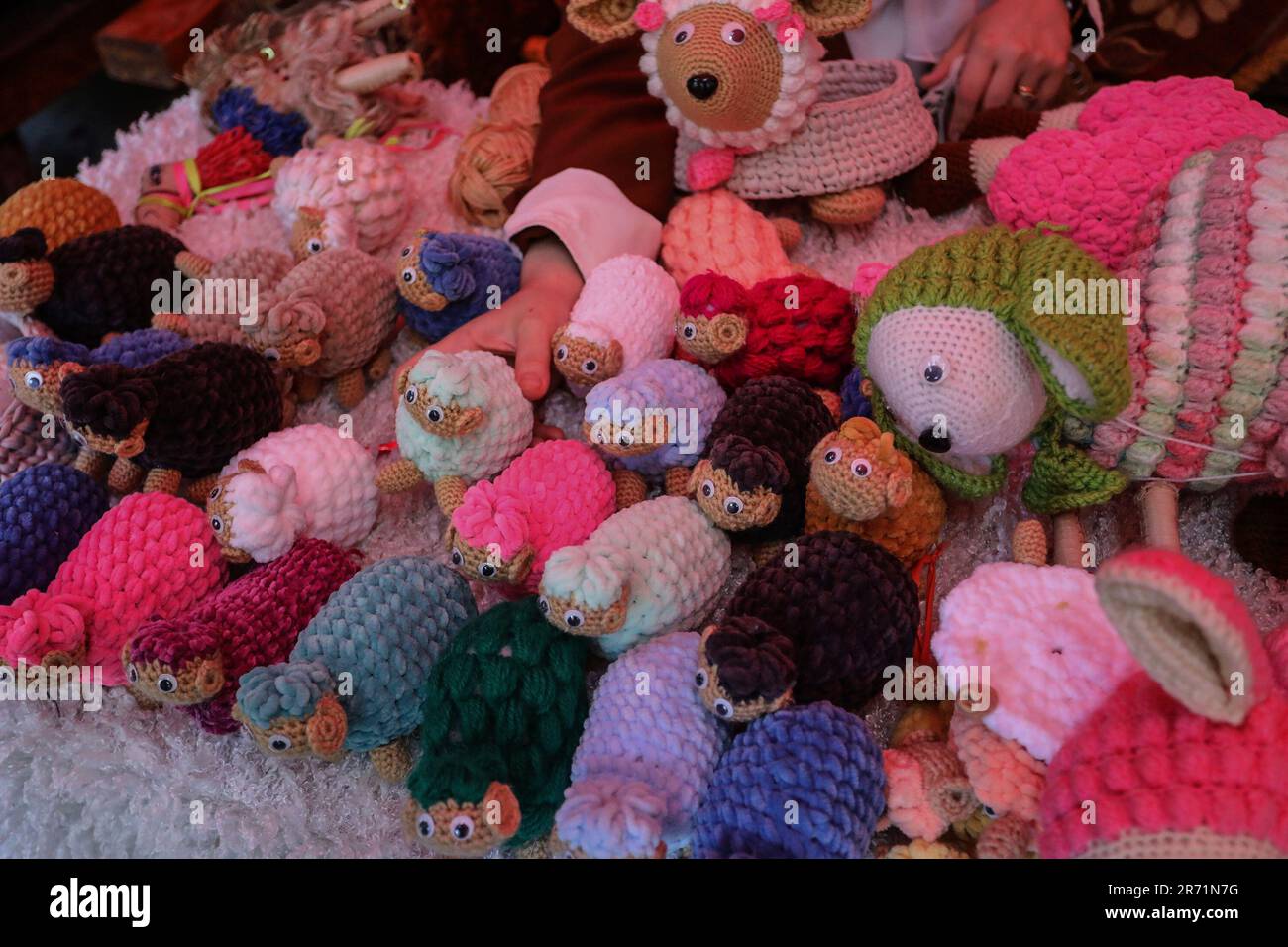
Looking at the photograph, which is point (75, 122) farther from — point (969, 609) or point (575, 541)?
point (969, 609)

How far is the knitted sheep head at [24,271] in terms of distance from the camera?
96 centimetres

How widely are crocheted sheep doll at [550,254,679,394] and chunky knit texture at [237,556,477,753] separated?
0.72ft

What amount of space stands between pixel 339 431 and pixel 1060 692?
571 mm

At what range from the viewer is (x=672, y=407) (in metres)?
0.84

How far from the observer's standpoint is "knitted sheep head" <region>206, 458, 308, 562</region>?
2.64 ft

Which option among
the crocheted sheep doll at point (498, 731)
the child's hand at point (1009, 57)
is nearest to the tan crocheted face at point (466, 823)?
the crocheted sheep doll at point (498, 731)

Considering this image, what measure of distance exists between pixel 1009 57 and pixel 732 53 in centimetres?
36

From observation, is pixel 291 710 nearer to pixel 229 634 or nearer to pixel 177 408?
pixel 229 634

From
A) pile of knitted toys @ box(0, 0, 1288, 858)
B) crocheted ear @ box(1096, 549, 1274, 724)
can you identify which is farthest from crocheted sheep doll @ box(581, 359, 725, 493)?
crocheted ear @ box(1096, 549, 1274, 724)

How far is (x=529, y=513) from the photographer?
2.63ft

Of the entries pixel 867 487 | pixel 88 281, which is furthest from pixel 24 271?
pixel 867 487

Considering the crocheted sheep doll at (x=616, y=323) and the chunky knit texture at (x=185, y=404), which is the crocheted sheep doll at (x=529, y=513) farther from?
the chunky knit texture at (x=185, y=404)

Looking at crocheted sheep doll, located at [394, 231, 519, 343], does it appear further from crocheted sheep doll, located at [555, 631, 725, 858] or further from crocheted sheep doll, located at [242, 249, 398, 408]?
crocheted sheep doll, located at [555, 631, 725, 858]
